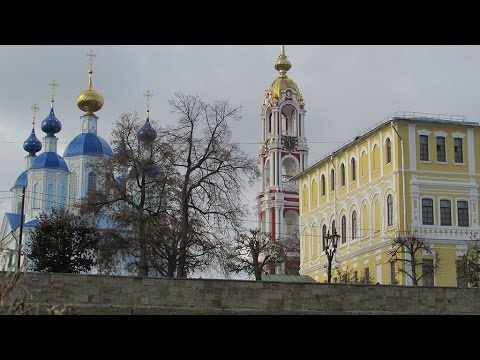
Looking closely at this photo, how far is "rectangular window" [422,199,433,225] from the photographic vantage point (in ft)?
157

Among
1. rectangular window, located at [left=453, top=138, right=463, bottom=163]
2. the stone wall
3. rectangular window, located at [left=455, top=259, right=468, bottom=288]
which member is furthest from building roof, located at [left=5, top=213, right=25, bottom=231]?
the stone wall

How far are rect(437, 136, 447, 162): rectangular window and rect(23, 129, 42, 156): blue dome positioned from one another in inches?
1472

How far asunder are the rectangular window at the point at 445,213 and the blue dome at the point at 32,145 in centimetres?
3808

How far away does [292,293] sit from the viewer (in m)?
31.1

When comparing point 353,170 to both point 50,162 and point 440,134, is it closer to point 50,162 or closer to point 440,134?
point 440,134

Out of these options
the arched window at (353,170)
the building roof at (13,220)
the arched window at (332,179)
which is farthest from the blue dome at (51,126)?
the arched window at (353,170)

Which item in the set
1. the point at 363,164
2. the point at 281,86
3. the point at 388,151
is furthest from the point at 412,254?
the point at 281,86

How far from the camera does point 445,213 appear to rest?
48.2 meters

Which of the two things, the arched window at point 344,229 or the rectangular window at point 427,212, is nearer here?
the rectangular window at point 427,212

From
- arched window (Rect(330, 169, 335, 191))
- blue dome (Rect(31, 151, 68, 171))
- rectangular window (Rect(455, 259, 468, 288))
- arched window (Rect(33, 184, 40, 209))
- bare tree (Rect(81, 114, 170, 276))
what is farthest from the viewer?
arched window (Rect(33, 184, 40, 209))

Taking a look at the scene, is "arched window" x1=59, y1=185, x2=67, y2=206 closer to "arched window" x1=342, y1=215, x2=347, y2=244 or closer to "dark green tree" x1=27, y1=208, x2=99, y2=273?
"arched window" x1=342, y1=215, x2=347, y2=244

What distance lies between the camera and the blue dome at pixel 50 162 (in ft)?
221

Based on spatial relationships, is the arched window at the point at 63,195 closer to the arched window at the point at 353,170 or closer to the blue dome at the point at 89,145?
the blue dome at the point at 89,145
